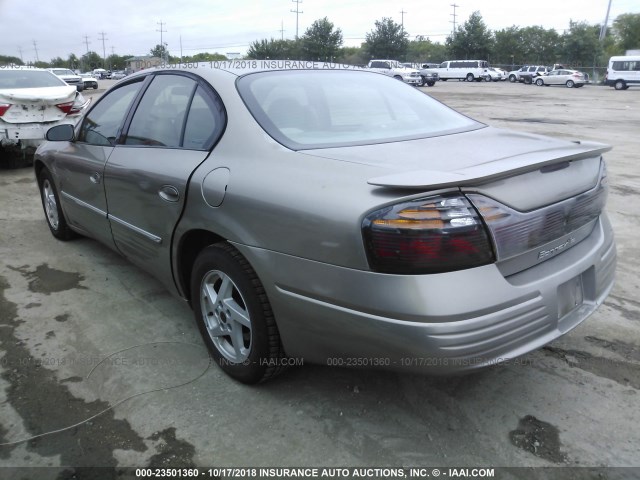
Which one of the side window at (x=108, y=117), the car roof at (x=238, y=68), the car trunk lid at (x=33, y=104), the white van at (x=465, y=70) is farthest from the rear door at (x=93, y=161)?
the white van at (x=465, y=70)

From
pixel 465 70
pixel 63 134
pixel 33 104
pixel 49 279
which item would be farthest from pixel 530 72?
pixel 49 279

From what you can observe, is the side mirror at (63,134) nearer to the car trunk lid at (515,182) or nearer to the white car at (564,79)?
the car trunk lid at (515,182)

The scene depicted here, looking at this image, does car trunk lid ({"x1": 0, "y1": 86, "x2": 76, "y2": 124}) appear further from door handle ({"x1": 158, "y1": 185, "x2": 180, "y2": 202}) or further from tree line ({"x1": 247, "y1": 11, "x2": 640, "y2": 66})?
tree line ({"x1": 247, "y1": 11, "x2": 640, "y2": 66})

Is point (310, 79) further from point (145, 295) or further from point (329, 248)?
point (145, 295)

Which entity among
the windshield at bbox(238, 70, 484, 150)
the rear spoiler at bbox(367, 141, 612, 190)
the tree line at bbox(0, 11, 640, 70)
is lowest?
the rear spoiler at bbox(367, 141, 612, 190)


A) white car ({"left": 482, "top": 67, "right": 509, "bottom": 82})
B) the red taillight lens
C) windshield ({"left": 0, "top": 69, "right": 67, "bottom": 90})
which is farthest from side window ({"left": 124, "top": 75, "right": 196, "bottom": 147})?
white car ({"left": 482, "top": 67, "right": 509, "bottom": 82})

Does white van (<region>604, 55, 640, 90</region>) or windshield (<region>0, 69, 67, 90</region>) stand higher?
white van (<region>604, 55, 640, 90</region>)

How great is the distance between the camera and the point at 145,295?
374cm

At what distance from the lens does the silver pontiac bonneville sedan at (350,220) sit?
1904mm

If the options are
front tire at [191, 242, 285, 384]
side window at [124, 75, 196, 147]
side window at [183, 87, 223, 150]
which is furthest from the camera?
side window at [124, 75, 196, 147]

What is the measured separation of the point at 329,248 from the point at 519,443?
3.84ft

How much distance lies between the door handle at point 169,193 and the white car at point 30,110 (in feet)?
18.6

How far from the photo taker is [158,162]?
2957 mm

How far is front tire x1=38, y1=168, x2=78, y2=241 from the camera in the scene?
4.64 meters
